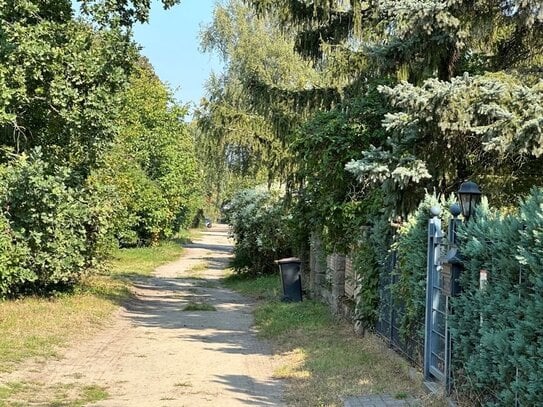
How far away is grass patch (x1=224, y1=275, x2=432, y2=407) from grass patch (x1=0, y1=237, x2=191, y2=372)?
3742 mm

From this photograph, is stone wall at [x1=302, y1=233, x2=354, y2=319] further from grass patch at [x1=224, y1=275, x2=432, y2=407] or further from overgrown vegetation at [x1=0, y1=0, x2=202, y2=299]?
overgrown vegetation at [x1=0, y1=0, x2=202, y2=299]

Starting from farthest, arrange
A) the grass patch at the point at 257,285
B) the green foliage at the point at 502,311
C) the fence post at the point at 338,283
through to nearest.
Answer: the grass patch at the point at 257,285
the fence post at the point at 338,283
the green foliage at the point at 502,311

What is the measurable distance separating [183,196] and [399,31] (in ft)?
106

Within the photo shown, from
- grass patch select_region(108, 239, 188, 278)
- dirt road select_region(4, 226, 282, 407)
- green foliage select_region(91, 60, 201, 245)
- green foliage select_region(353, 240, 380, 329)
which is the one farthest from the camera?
green foliage select_region(91, 60, 201, 245)

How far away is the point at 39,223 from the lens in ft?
48.9

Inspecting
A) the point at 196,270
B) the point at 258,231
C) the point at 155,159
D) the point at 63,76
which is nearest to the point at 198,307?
the point at 63,76

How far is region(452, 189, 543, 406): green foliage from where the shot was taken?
17.1ft

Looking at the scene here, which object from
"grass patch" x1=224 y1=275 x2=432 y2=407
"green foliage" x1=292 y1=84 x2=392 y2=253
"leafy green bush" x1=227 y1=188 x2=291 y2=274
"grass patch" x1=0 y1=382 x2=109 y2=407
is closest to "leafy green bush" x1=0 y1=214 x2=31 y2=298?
"grass patch" x1=224 y1=275 x2=432 y2=407

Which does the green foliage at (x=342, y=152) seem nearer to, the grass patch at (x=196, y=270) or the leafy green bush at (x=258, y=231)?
the leafy green bush at (x=258, y=231)

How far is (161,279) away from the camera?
28.0 meters

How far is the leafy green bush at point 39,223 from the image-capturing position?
1422cm

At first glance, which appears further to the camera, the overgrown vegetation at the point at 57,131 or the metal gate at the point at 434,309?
the overgrown vegetation at the point at 57,131

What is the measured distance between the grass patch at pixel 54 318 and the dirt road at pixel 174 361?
1.27 feet

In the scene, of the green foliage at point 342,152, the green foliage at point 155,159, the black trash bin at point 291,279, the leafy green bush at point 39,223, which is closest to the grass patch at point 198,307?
the black trash bin at point 291,279
